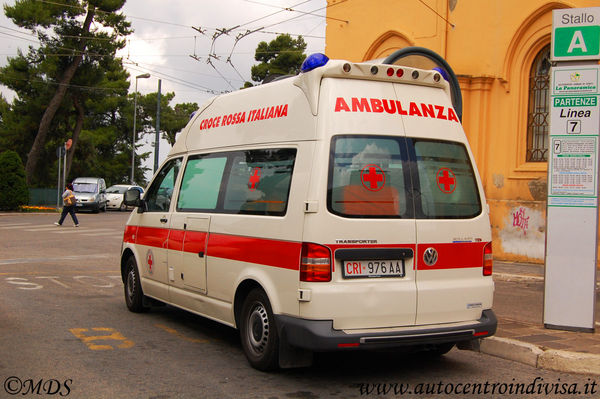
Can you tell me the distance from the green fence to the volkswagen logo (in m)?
37.5

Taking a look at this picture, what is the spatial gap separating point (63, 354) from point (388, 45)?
13.4 meters

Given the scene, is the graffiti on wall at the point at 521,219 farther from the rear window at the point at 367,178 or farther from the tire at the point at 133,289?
the rear window at the point at 367,178

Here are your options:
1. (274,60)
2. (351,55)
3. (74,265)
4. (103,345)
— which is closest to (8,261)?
(74,265)

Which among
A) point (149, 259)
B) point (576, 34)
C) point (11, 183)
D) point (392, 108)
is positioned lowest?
point (149, 259)

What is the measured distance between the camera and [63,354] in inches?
253

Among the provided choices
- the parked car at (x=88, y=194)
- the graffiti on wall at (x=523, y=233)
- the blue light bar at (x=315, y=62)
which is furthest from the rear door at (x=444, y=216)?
the parked car at (x=88, y=194)

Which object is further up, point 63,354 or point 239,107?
point 239,107

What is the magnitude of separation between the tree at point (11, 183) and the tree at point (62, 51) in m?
7.11

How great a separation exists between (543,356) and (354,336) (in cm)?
215

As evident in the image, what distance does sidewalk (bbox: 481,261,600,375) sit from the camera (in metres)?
6.24

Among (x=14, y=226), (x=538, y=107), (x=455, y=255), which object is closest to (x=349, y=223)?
(x=455, y=255)

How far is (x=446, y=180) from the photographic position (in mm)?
6035

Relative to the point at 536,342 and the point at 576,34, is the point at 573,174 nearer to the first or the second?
the point at 576,34

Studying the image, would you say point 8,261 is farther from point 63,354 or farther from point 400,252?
point 400,252
